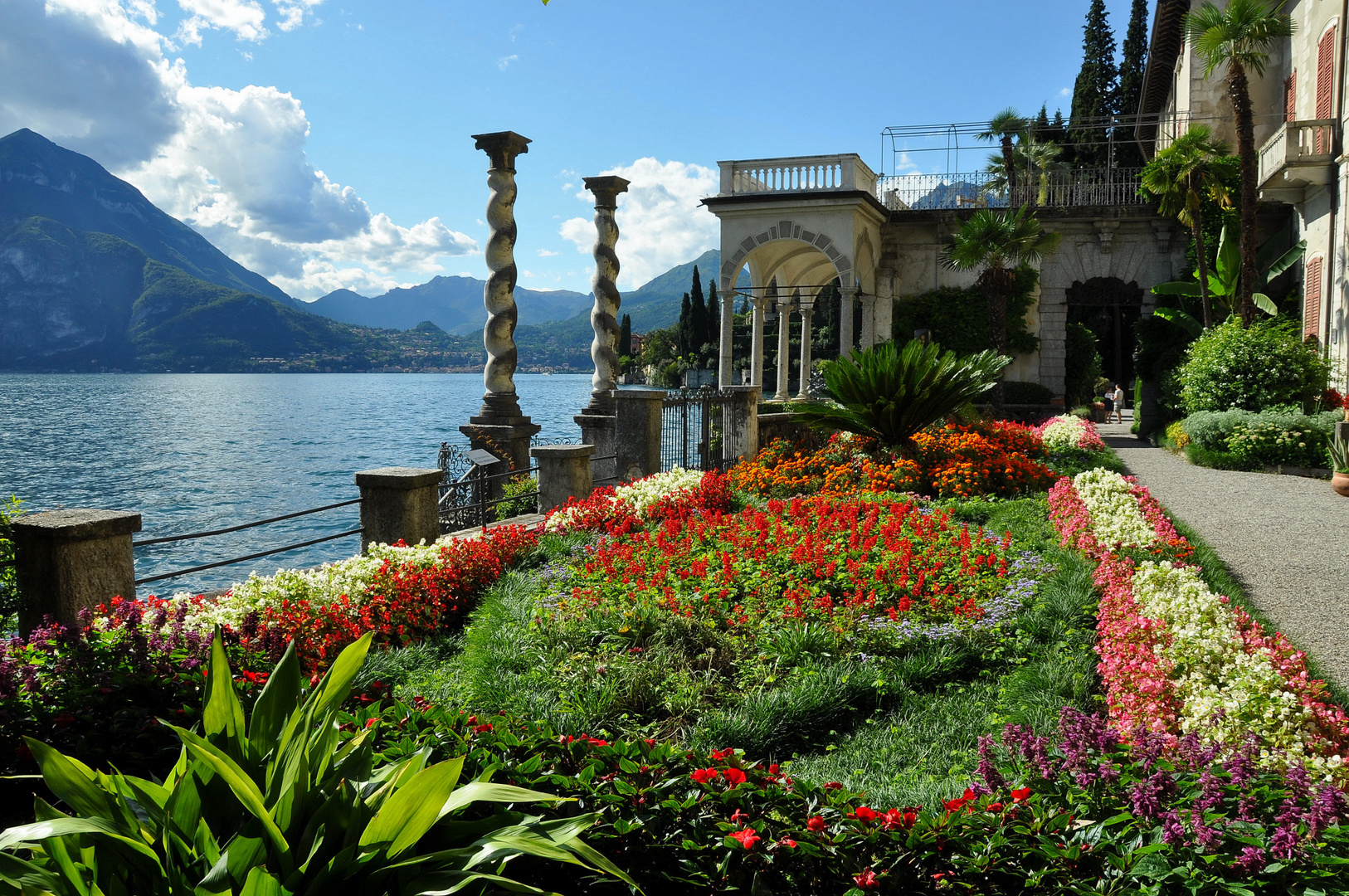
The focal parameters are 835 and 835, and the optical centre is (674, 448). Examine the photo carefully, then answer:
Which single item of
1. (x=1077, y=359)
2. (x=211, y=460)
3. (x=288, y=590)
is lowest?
(x=211, y=460)

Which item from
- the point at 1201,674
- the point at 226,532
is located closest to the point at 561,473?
the point at 226,532

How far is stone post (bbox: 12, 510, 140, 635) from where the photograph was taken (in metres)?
4.48

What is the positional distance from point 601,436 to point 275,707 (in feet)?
34.2

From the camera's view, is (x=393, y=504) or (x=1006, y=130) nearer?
(x=393, y=504)

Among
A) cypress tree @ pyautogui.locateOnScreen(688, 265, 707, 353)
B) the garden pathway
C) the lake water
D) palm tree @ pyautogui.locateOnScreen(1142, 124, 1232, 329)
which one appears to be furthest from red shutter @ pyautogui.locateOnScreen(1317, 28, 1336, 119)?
cypress tree @ pyautogui.locateOnScreen(688, 265, 707, 353)

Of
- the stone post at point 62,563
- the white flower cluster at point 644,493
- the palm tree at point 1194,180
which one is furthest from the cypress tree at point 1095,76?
the stone post at point 62,563

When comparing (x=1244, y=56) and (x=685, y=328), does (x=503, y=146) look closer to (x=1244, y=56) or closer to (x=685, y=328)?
A: (x=1244, y=56)

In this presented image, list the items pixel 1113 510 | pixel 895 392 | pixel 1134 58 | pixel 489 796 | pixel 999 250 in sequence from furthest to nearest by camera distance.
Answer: pixel 1134 58
pixel 999 250
pixel 895 392
pixel 1113 510
pixel 489 796

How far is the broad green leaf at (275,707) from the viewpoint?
229 centimetres

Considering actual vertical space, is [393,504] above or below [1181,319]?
below

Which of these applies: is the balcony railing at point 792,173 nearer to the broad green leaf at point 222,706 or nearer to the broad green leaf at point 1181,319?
the broad green leaf at point 1181,319

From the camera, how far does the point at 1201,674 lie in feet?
12.4

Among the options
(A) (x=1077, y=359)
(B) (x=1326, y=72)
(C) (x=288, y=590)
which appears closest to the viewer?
(C) (x=288, y=590)

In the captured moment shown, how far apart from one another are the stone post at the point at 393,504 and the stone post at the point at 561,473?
2.21m
